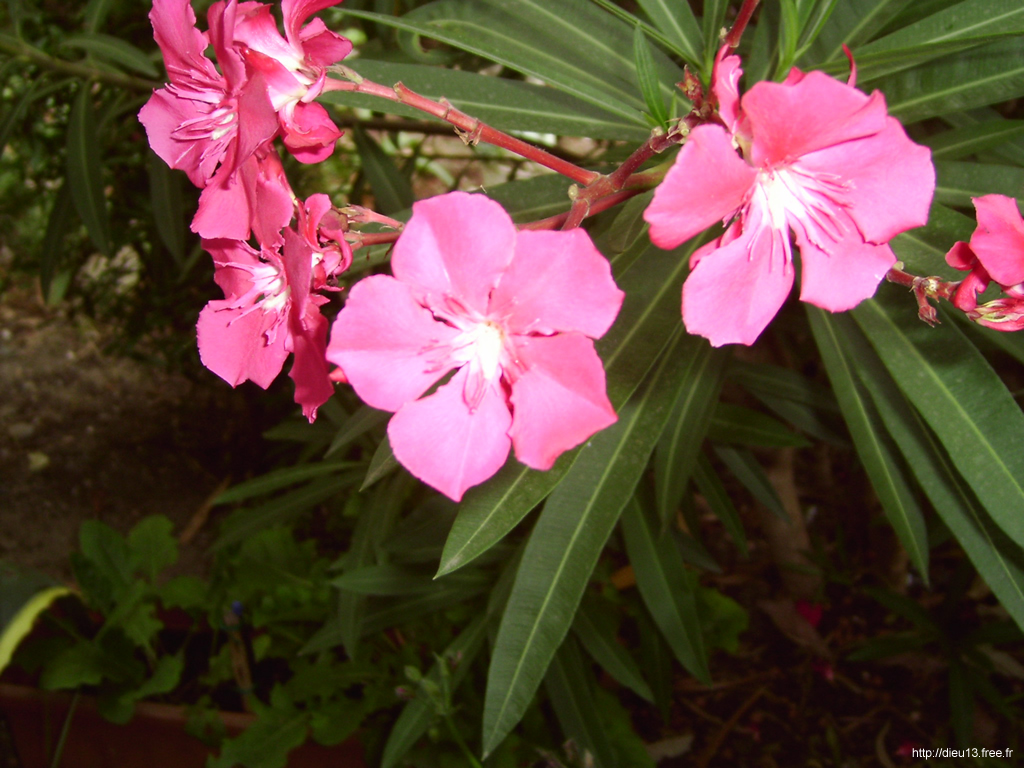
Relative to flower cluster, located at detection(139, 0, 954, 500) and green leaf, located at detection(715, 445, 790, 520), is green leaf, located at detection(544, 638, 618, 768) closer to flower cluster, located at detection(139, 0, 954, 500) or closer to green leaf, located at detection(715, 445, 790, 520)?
green leaf, located at detection(715, 445, 790, 520)

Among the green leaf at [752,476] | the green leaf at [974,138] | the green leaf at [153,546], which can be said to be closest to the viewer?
the green leaf at [974,138]

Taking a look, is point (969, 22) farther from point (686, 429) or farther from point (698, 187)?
point (686, 429)

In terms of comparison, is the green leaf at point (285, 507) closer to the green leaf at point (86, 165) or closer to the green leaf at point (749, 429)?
the green leaf at point (86, 165)

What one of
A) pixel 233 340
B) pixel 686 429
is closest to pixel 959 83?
pixel 686 429

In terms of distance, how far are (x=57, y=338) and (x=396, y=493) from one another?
260 cm

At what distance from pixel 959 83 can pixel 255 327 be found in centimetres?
87

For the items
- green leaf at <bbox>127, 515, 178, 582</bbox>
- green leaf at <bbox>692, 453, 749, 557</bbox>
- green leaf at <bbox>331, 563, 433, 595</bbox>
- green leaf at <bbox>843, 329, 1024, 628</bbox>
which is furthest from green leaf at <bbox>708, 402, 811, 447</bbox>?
green leaf at <bbox>127, 515, 178, 582</bbox>

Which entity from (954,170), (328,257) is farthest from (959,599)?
(328,257)

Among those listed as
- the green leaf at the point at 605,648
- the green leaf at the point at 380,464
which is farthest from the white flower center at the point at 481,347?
the green leaf at the point at 605,648

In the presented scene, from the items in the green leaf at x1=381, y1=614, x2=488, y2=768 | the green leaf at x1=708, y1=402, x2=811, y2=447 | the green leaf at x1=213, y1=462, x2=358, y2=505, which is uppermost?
the green leaf at x1=708, y1=402, x2=811, y2=447

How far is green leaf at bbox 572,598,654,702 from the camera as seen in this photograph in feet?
5.13

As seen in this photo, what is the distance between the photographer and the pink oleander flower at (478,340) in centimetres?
55

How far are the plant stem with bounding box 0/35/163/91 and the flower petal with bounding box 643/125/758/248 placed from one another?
150 cm

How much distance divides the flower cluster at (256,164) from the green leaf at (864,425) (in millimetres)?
724
